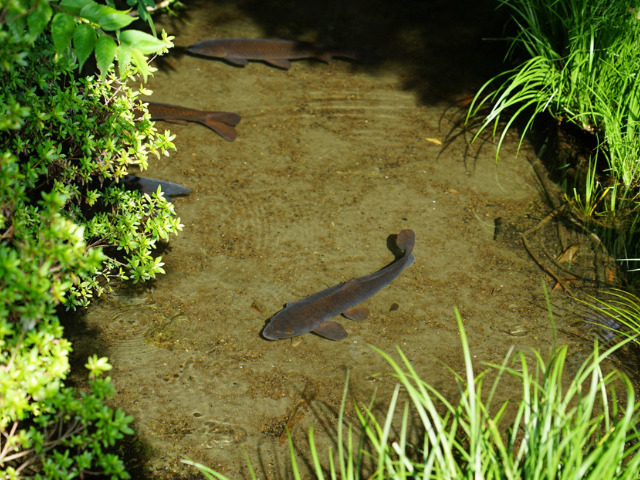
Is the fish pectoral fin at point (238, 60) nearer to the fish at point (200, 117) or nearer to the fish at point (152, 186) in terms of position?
the fish at point (200, 117)

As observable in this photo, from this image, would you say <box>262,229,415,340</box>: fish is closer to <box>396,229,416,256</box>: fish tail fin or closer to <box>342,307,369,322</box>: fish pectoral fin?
<box>342,307,369,322</box>: fish pectoral fin

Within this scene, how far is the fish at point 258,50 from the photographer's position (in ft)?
18.1

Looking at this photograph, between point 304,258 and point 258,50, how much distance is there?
2.54 m

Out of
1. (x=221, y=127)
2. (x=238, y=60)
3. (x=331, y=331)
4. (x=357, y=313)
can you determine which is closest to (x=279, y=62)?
(x=238, y=60)

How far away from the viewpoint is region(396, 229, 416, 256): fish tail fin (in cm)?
378

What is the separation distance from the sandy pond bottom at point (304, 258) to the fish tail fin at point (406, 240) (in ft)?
0.43

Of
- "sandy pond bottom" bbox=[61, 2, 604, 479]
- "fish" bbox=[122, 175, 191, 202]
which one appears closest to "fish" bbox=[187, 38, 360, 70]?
"sandy pond bottom" bbox=[61, 2, 604, 479]

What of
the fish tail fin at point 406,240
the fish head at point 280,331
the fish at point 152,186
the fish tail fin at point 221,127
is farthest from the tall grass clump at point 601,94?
the fish at point 152,186

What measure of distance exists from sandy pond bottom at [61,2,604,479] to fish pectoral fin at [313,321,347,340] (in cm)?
6

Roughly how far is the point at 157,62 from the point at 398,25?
2515 millimetres

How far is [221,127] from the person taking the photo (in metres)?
4.75

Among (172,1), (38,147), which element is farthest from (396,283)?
(172,1)

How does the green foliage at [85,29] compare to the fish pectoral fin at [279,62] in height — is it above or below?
above

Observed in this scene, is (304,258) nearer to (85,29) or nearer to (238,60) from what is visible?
(85,29)
